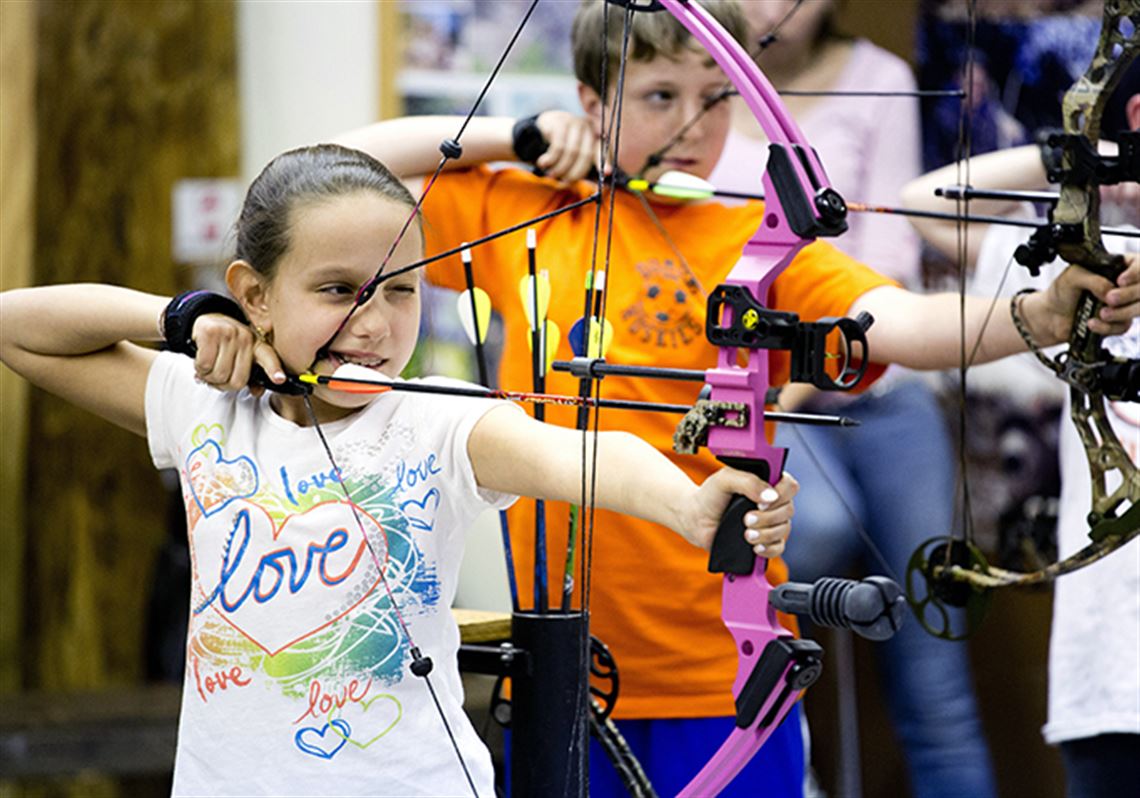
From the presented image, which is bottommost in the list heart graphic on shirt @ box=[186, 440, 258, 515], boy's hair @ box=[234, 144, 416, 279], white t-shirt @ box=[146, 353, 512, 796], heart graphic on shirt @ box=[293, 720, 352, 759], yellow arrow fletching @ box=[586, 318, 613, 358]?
heart graphic on shirt @ box=[293, 720, 352, 759]

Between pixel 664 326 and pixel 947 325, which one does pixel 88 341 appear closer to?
pixel 664 326

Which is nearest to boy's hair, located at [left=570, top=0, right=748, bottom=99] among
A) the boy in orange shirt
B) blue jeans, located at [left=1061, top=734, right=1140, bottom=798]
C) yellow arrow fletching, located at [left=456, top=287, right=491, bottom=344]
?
the boy in orange shirt

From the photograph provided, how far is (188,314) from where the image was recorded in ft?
4.53

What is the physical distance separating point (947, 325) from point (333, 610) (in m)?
0.62

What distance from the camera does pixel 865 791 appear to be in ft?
10.5

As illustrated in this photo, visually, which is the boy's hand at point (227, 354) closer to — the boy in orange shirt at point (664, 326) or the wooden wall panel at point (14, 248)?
the boy in orange shirt at point (664, 326)

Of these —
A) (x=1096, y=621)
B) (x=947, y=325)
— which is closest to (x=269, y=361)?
(x=947, y=325)

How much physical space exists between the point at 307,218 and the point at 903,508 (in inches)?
57.4

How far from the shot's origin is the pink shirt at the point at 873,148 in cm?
257

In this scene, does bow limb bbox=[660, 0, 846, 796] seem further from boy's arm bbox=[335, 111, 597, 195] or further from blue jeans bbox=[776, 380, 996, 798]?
blue jeans bbox=[776, 380, 996, 798]

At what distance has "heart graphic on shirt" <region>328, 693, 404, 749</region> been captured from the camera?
1301 millimetres

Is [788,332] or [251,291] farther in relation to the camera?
[251,291]

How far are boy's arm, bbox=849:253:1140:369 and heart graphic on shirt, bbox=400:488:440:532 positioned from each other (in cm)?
45

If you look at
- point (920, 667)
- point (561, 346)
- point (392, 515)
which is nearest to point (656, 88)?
point (561, 346)
